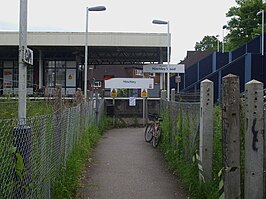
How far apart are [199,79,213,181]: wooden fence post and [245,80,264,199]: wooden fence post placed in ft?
5.01

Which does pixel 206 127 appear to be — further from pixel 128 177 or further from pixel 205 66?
pixel 205 66

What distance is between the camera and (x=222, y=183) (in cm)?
518

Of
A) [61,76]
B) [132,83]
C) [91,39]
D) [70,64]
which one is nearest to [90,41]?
[91,39]

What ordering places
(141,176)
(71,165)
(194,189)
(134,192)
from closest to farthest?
(194,189) → (134,192) → (71,165) → (141,176)

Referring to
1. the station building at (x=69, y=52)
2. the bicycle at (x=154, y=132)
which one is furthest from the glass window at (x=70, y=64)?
the bicycle at (x=154, y=132)

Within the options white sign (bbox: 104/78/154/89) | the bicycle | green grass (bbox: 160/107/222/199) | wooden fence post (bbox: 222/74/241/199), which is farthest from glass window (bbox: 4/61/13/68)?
wooden fence post (bbox: 222/74/241/199)

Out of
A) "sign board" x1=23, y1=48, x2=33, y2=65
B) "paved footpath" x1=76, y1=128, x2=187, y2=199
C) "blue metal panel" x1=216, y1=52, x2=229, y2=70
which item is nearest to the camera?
"sign board" x1=23, y1=48, x2=33, y2=65

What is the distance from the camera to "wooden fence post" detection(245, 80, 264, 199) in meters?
4.71

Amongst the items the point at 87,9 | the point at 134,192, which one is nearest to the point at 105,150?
the point at 134,192

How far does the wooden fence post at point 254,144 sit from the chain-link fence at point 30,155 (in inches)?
91.8

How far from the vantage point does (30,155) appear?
165 inches

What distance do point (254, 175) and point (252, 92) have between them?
0.93 metres

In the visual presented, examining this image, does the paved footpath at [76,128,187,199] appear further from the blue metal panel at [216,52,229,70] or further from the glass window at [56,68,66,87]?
the glass window at [56,68,66,87]

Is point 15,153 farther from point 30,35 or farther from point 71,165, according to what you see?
point 30,35
